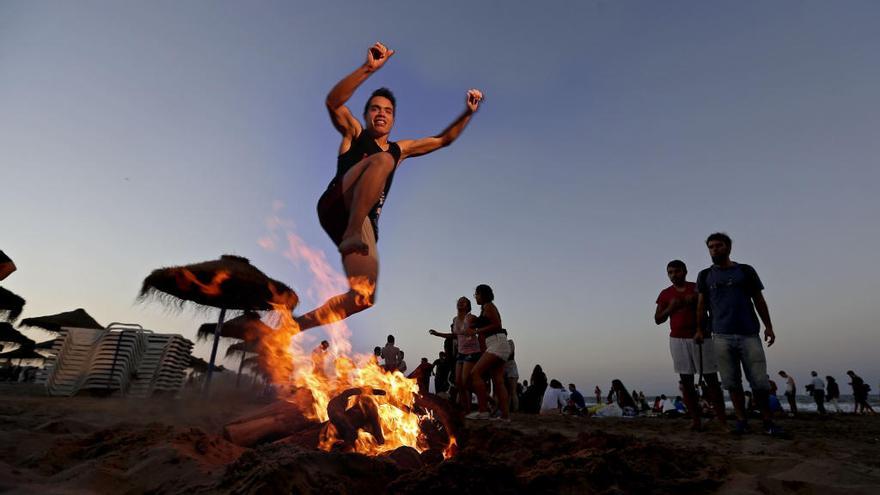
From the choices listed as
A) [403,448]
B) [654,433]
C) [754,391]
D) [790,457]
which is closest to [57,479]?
[403,448]

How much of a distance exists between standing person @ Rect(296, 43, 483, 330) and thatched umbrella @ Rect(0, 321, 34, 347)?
79.9 feet

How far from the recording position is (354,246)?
2900 millimetres

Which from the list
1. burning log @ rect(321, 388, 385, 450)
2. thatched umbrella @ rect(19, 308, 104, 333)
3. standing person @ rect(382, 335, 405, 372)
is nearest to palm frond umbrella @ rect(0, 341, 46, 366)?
thatched umbrella @ rect(19, 308, 104, 333)

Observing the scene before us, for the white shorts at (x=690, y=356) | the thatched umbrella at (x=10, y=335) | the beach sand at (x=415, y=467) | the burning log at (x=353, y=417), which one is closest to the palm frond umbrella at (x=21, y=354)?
the thatched umbrella at (x=10, y=335)

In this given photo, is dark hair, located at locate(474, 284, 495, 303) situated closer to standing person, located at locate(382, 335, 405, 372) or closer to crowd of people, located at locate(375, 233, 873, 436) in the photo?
crowd of people, located at locate(375, 233, 873, 436)

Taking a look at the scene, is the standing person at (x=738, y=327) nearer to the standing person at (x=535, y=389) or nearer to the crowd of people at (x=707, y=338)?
the crowd of people at (x=707, y=338)

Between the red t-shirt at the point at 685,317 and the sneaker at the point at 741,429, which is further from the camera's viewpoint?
the red t-shirt at the point at 685,317

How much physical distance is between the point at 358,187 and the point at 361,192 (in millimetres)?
49

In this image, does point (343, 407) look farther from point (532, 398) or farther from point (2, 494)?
point (532, 398)

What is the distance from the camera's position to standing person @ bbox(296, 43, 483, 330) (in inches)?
115

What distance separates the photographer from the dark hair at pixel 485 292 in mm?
6391

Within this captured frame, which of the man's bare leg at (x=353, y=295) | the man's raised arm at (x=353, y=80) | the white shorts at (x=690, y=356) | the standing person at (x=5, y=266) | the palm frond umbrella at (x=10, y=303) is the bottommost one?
the white shorts at (x=690, y=356)

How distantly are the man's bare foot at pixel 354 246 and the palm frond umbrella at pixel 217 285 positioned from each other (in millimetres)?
5720

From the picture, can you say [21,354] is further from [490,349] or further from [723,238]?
[723,238]
